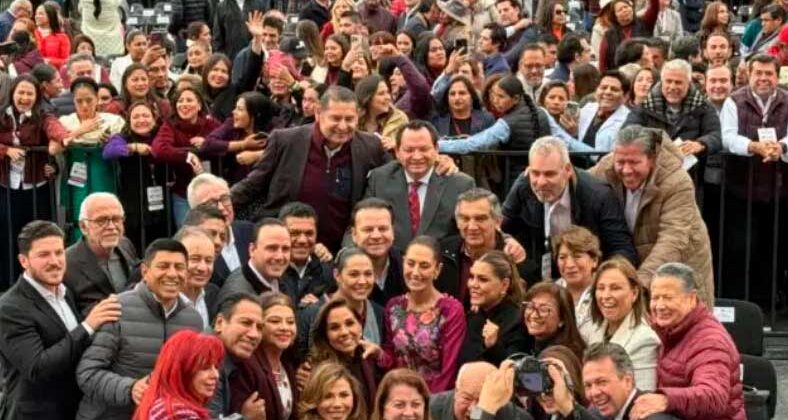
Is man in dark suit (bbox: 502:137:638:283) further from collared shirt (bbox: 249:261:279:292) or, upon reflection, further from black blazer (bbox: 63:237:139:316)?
black blazer (bbox: 63:237:139:316)

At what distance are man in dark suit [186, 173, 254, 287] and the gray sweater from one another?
126 cm

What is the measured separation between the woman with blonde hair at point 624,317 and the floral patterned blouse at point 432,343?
0.78 metres

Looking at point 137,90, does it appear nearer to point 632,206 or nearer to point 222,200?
point 222,200

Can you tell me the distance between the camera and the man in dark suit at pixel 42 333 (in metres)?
11.0

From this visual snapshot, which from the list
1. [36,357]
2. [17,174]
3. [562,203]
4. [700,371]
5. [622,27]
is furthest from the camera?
[622,27]

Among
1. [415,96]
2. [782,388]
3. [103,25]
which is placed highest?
[103,25]

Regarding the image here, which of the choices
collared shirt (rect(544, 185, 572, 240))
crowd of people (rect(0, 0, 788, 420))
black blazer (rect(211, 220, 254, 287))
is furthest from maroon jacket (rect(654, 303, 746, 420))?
black blazer (rect(211, 220, 254, 287))

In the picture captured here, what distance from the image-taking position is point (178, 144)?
14.5 metres

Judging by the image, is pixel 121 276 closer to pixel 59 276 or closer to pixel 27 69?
pixel 59 276

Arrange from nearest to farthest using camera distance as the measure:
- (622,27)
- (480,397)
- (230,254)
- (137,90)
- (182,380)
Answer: (182,380) → (480,397) → (230,254) → (137,90) → (622,27)

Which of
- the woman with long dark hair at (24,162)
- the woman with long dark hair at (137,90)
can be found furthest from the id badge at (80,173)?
the woman with long dark hair at (137,90)

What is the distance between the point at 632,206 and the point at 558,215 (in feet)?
1.35

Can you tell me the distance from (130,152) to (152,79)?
1.89 m

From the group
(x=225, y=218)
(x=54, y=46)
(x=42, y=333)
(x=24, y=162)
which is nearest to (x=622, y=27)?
(x=54, y=46)
